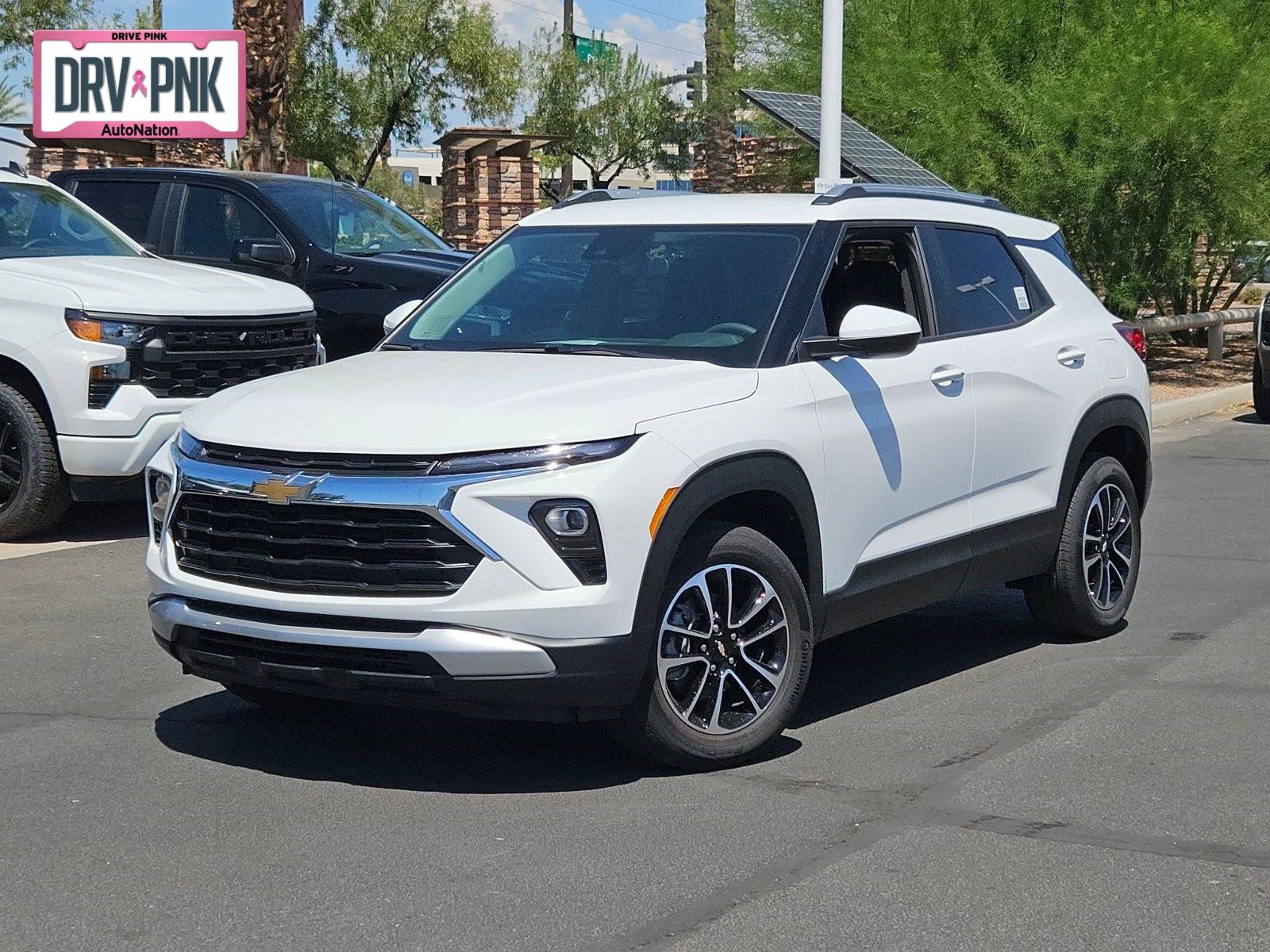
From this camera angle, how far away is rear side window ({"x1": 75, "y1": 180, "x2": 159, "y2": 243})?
12664 millimetres

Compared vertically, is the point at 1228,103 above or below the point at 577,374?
above

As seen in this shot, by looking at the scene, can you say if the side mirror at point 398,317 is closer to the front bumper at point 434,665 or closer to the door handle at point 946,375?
the front bumper at point 434,665

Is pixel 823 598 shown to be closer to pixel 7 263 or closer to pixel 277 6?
pixel 7 263

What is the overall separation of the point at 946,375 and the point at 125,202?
8.07 meters

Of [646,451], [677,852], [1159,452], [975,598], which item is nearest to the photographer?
[677,852]

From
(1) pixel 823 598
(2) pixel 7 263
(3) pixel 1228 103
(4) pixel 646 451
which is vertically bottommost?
(1) pixel 823 598

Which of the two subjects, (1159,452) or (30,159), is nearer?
(1159,452)

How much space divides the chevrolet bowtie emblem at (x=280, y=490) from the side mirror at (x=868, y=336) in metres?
1.76

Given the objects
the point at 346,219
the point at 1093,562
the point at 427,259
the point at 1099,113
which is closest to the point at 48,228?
the point at 346,219

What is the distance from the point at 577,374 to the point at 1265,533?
6.02m

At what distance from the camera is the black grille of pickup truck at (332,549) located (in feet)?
16.2

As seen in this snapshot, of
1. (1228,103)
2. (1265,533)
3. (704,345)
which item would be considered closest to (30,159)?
(1228,103)

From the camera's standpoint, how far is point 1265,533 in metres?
10.2

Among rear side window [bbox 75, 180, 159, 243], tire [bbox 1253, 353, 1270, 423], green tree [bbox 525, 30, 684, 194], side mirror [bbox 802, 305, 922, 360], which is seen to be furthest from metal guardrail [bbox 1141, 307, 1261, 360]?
green tree [bbox 525, 30, 684, 194]
